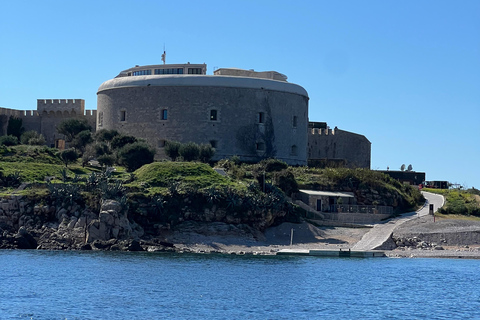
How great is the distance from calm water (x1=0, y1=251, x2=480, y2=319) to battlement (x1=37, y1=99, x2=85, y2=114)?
30736 mm

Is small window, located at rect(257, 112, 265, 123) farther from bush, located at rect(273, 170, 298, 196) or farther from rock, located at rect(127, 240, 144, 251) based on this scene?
rock, located at rect(127, 240, 144, 251)

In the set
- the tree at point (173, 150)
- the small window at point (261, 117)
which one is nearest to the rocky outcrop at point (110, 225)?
the tree at point (173, 150)

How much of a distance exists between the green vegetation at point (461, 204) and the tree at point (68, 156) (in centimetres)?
2348

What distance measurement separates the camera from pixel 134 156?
2226 inches

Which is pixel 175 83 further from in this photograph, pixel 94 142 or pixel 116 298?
pixel 116 298

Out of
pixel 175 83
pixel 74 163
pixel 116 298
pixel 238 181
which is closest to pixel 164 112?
pixel 175 83

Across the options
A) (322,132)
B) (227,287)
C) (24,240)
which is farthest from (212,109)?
(227,287)

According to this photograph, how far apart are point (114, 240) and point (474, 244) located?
66.4 ft

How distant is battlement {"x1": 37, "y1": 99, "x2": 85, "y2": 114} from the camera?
71812 mm

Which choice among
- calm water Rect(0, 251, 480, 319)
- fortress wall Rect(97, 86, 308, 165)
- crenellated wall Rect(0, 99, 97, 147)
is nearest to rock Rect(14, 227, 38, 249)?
calm water Rect(0, 251, 480, 319)

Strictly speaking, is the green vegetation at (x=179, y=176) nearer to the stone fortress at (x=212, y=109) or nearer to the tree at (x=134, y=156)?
the tree at (x=134, y=156)

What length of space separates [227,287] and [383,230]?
20.2 m

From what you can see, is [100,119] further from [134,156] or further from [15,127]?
[134,156]

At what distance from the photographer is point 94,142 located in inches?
2457
